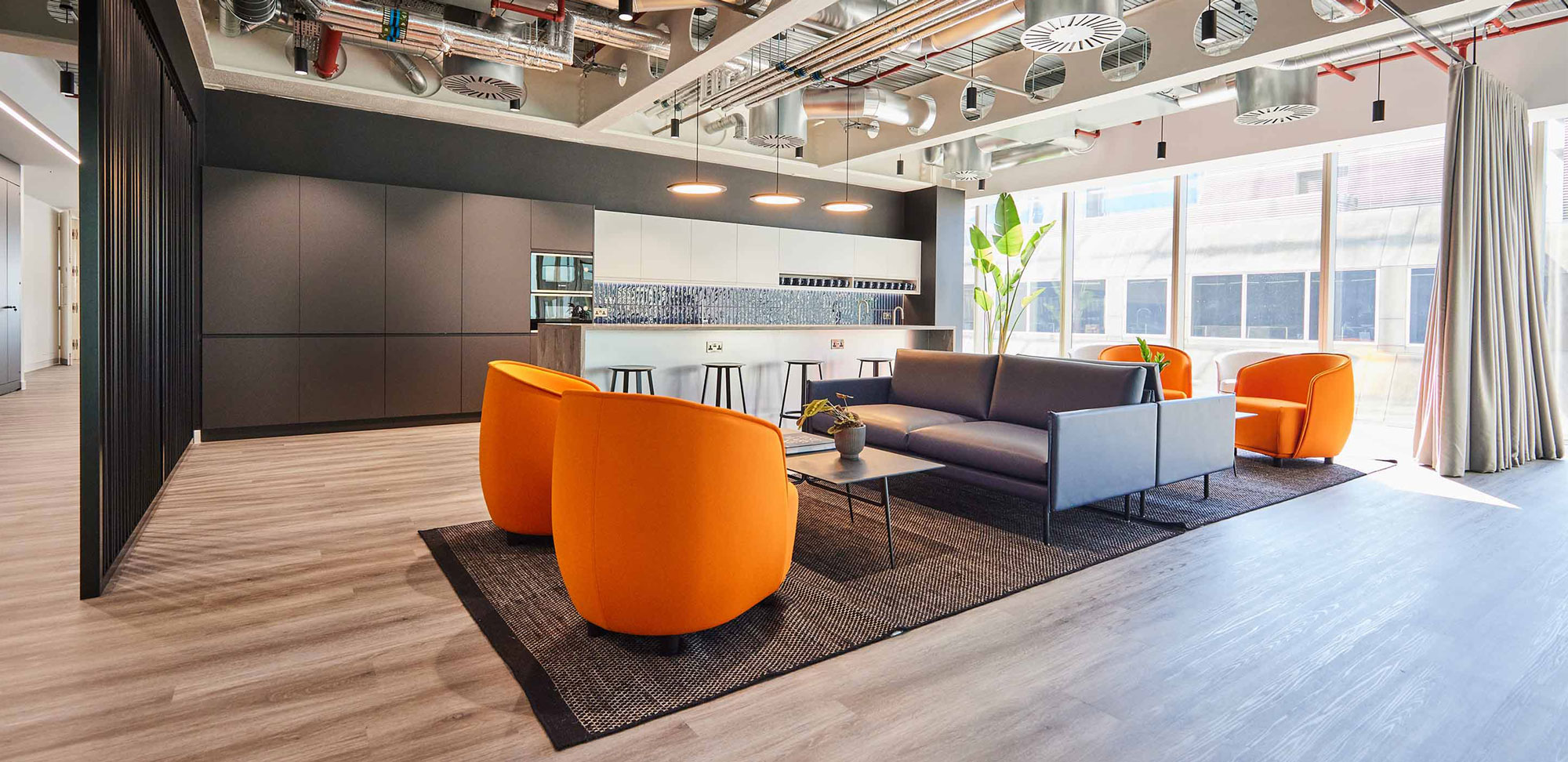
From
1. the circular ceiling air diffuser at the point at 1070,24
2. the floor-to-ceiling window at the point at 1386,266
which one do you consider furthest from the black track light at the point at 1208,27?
the floor-to-ceiling window at the point at 1386,266

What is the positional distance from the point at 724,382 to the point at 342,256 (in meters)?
3.45

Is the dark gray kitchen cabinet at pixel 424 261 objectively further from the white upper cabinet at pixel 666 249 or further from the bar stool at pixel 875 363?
the bar stool at pixel 875 363

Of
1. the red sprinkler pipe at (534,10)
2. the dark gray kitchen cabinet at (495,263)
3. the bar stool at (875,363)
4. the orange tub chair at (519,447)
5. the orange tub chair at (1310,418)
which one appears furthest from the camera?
the bar stool at (875,363)

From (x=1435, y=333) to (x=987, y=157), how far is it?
3975mm

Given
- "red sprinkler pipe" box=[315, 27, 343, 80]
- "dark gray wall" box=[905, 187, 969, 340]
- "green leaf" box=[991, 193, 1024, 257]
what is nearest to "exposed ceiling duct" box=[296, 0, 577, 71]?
"red sprinkler pipe" box=[315, 27, 343, 80]

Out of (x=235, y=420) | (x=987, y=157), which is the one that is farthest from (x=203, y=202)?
(x=987, y=157)

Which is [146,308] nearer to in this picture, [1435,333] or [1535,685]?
[1535,685]

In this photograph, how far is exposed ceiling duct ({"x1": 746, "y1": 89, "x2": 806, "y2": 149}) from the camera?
6625mm

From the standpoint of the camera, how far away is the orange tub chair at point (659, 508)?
2.34m

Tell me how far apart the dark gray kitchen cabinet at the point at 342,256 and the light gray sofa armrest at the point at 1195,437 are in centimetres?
626

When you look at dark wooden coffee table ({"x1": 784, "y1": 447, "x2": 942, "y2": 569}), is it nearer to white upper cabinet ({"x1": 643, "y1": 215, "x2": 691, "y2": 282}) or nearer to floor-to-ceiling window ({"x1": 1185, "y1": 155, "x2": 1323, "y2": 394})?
white upper cabinet ({"x1": 643, "y1": 215, "x2": 691, "y2": 282})

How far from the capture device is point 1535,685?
2371mm

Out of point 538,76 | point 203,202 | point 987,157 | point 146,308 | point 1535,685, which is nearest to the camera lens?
point 1535,685

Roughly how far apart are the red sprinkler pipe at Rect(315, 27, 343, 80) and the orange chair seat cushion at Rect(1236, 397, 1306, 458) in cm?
709
